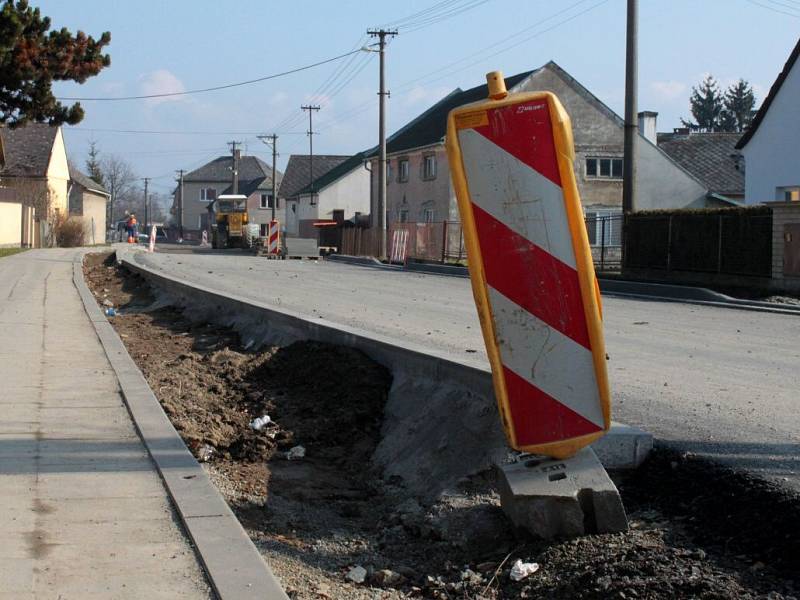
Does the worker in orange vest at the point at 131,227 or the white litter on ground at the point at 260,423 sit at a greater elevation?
the worker in orange vest at the point at 131,227

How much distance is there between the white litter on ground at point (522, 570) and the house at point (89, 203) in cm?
6788

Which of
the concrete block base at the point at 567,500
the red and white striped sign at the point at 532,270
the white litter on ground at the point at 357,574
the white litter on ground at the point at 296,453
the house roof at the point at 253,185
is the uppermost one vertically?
the house roof at the point at 253,185

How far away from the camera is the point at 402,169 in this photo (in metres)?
56.3

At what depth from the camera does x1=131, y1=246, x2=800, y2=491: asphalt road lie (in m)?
5.90

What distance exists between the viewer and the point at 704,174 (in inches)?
2110

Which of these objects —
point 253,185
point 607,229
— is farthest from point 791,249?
point 253,185

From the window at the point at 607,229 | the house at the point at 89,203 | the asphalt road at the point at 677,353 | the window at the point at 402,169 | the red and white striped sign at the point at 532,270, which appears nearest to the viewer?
the red and white striped sign at the point at 532,270

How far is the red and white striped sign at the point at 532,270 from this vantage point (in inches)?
169

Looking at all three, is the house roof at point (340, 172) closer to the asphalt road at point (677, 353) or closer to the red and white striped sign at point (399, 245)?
the red and white striped sign at point (399, 245)

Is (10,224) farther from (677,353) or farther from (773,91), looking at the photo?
(677,353)

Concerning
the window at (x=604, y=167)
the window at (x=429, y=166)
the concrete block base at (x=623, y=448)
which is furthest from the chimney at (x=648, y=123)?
the concrete block base at (x=623, y=448)

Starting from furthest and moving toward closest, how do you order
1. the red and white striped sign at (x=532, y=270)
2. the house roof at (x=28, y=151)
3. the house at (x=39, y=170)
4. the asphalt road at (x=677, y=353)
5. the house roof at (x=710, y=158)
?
1. the house roof at (x=28, y=151)
2. the house at (x=39, y=170)
3. the house roof at (x=710, y=158)
4. the asphalt road at (x=677, y=353)
5. the red and white striped sign at (x=532, y=270)

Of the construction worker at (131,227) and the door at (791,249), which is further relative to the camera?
the construction worker at (131,227)

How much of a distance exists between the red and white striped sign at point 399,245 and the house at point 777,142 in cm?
1385
